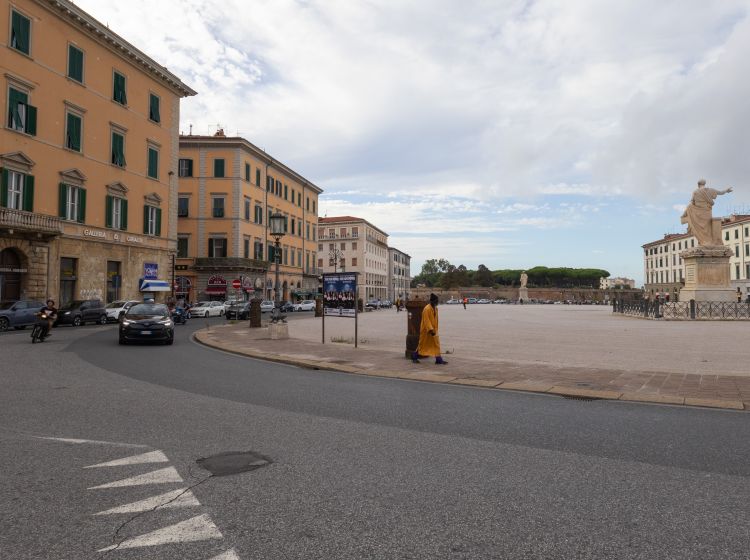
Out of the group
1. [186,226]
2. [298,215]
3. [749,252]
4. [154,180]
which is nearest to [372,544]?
[154,180]

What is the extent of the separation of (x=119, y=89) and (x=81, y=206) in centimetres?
910

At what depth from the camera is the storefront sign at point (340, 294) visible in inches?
647

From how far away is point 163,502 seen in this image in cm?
381

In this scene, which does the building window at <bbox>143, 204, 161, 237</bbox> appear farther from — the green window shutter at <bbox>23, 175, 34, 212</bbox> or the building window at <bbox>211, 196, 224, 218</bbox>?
the building window at <bbox>211, 196, 224, 218</bbox>

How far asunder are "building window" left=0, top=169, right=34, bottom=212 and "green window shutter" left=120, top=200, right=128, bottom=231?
6884 mm

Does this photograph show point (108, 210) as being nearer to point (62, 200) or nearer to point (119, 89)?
point (62, 200)

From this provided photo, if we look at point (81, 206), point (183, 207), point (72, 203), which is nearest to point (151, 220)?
point (81, 206)

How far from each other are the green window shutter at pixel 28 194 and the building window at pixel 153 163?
34.4 feet

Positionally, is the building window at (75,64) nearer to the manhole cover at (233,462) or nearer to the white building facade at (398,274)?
the manhole cover at (233,462)

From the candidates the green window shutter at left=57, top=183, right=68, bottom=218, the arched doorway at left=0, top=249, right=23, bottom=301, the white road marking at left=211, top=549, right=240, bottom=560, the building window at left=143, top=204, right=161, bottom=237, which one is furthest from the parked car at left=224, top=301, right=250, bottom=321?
the white road marking at left=211, top=549, right=240, bottom=560

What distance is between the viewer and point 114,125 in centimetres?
3419

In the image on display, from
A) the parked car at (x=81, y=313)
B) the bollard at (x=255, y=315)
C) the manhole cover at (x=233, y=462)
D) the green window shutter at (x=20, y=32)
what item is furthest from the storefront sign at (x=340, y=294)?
the green window shutter at (x=20, y=32)

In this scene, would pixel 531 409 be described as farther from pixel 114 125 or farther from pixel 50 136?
pixel 114 125

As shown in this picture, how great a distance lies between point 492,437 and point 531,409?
1.80 meters
